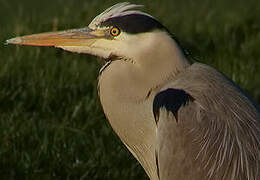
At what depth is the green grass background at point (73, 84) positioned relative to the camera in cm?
423

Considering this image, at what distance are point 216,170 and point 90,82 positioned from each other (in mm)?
2210

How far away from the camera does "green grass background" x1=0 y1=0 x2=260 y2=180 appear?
13.9 feet

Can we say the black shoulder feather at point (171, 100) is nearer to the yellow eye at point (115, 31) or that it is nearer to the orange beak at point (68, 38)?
the yellow eye at point (115, 31)

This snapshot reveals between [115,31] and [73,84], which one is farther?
[73,84]

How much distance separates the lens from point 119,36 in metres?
3.50

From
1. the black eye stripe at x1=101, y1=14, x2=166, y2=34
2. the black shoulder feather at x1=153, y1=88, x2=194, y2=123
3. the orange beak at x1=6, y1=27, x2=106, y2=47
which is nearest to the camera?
the black shoulder feather at x1=153, y1=88, x2=194, y2=123

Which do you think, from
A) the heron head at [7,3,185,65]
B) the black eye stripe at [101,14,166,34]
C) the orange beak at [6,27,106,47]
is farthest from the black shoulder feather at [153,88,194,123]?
the orange beak at [6,27,106,47]

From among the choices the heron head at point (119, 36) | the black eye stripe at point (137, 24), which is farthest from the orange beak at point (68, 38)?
the black eye stripe at point (137, 24)

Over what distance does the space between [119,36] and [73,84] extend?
1713 mm

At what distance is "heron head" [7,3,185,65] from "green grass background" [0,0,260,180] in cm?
89

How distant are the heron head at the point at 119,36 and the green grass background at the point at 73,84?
893 millimetres

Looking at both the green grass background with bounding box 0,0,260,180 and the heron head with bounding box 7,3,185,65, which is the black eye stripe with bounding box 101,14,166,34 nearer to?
the heron head with bounding box 7,3,185,65

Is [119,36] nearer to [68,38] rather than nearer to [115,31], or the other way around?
[115,31]

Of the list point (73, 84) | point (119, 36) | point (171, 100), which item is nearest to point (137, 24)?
point (119, 36)
